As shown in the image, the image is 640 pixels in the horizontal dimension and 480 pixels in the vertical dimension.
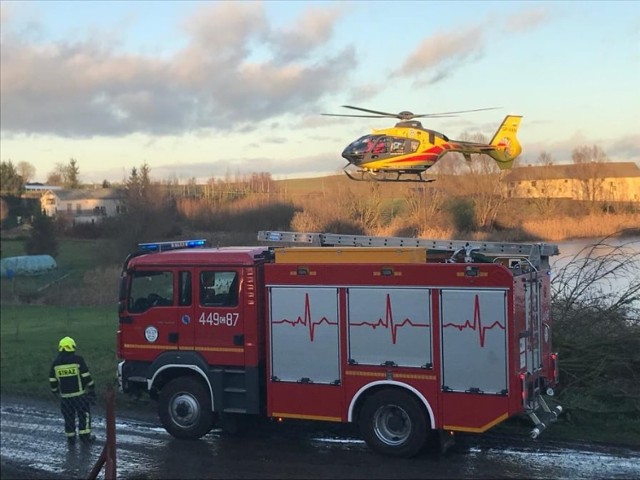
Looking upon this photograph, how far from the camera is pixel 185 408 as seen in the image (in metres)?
9.95

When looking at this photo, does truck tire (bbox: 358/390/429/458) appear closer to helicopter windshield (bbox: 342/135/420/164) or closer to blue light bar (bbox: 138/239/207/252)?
blue light bar (bbox: 138/239/207/252)

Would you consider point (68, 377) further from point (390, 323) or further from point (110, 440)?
point (390, 323)

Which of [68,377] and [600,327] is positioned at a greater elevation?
[600,327]

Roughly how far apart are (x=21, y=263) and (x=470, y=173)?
25484 mm

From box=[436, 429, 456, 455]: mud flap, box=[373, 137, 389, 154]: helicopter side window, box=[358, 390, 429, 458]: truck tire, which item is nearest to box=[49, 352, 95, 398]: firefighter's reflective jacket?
box=[358, 390, 429, 458]: truck tire

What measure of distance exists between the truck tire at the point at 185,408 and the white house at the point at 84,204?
1040 inches

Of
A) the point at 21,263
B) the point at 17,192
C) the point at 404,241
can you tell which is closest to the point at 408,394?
the point at 404,241

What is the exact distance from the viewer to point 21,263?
33.8 metres

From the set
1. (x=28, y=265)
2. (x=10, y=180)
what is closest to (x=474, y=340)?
(x=28, y=265)

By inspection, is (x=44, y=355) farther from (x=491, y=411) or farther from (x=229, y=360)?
(x=491, y=411)

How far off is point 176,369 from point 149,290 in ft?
3.90

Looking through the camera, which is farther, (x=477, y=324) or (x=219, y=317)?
(x=219, y=317)

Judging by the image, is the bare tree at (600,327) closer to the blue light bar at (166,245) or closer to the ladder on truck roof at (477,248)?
the ladder on truck roof at (477,248)

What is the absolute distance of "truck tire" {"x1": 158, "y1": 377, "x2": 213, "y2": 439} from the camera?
32.2ft
